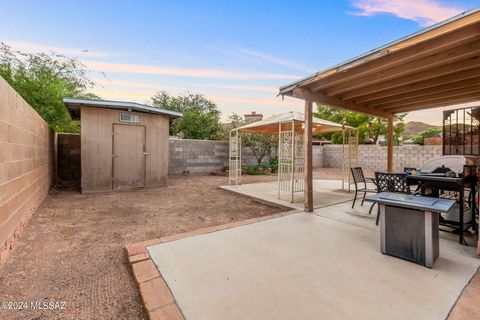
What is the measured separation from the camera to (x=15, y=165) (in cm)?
277

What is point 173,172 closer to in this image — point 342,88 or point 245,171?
point 245,171

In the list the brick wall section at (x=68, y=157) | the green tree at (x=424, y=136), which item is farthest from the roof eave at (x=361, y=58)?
the green tree at (x=424, y=136)

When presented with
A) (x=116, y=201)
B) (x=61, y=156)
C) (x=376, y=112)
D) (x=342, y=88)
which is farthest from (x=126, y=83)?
(x=376, y=112)

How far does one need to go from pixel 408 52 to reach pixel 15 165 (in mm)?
5226

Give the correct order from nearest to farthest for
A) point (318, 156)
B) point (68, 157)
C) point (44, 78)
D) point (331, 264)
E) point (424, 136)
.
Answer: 1. point (331, 264)
2. point (44, 78)
3. point (68, 157)
4. point (318, 156)
5. point (424, 136)

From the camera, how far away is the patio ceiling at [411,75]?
7.78 ft

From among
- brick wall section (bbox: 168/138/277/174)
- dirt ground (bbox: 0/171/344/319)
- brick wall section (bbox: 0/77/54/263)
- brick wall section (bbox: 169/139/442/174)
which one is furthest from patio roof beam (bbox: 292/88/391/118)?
brick wall section (bbox: 168/138/277/174)

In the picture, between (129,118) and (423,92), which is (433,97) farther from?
(129,118)

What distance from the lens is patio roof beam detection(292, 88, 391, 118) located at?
13.1 feet

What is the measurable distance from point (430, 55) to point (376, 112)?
3.17 metres

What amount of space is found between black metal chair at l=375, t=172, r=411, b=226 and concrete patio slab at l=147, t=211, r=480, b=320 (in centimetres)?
100

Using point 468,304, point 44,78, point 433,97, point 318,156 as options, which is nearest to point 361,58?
point 468,304

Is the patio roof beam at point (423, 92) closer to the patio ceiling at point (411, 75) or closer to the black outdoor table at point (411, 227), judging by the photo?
the patio ceiling at point (411, 75)

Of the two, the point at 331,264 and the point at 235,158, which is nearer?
the point at 331,264
